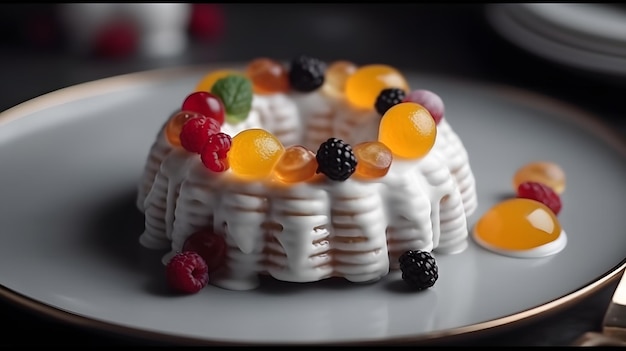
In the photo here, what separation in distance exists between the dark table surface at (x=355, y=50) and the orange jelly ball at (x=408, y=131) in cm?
96

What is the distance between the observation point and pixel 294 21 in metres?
3.80

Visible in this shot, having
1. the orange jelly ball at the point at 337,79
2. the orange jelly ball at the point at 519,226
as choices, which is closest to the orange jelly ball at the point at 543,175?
the orange jelly ball at the point at 519,226

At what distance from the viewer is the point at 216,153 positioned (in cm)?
199

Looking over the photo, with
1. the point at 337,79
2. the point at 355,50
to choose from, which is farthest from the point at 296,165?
the point at 355,50

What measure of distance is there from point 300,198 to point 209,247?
0.19 metres

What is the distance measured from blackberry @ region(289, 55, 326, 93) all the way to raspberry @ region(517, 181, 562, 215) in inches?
20.8

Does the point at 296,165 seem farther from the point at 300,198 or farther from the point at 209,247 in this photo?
the point at 209,247

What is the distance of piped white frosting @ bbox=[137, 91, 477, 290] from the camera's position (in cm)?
195

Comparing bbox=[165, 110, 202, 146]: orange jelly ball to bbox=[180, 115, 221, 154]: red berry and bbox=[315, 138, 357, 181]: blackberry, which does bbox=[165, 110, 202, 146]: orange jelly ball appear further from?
bbox=[315, 138, 357, 181]: blackberry

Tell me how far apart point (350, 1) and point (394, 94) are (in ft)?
5.61

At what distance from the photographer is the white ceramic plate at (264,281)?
1.84 m

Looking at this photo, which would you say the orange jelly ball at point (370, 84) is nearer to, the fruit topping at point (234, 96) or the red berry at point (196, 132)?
the fruit topping at point (234, 96)

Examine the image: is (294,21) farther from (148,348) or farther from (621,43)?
(148,348)

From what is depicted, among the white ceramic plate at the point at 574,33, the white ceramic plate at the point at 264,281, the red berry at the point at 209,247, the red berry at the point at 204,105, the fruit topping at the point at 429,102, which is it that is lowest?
the white ceramic plate at the point at 264,281
